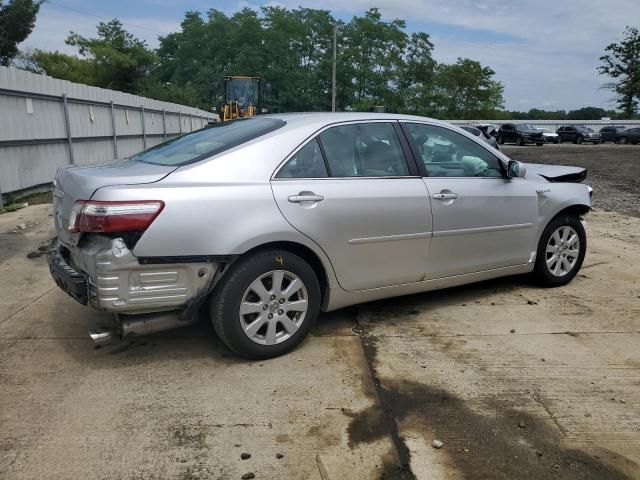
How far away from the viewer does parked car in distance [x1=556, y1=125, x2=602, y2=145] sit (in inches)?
1702

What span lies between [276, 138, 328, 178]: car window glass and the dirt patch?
144cm

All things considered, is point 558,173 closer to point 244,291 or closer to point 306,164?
point 306,164

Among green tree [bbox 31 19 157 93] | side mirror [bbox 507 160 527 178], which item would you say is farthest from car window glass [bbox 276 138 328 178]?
green tree [bbox 31 19 157 93]

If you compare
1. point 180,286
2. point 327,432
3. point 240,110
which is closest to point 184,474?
point 327,432

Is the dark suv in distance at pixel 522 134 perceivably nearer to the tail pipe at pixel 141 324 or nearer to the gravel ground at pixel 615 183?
the gravel ground at pixel 615 183

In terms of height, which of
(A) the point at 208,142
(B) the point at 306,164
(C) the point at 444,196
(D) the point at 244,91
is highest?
(D) the point at 244,91

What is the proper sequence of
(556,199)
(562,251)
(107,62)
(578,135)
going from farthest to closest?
(107,62) → (578,135) → (562,251) → (556,199)

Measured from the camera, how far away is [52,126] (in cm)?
1123

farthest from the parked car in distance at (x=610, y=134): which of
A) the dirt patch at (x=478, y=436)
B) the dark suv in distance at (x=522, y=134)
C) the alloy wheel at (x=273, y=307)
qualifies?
the dirt patch at (x=478, y=436)

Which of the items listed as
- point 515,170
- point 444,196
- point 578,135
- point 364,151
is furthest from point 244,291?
point 578,135

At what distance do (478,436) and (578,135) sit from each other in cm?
4599

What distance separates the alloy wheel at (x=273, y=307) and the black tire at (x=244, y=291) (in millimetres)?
30

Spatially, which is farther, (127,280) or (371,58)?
(371,58)

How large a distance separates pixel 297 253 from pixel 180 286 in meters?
0.83
